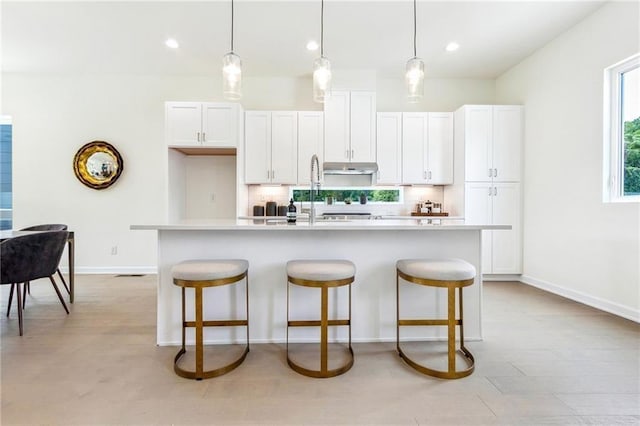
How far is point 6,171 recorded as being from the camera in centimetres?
464

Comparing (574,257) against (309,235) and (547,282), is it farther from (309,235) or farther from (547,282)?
(309,235)

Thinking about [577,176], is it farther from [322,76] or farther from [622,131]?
[322,76]

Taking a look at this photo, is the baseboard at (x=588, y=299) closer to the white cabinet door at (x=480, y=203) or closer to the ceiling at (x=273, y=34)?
the white cabinet door at (x=480, y=203)

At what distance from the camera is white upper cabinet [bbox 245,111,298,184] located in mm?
4418

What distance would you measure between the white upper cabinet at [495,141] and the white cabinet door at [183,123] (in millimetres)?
3696

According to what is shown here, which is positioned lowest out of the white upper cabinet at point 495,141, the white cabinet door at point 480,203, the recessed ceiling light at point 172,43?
the white cabinet door at point 480,203

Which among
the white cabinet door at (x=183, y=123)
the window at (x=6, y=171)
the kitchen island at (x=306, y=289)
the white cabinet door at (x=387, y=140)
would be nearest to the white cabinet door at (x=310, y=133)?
the white cabinet door at (x=387, y=140)

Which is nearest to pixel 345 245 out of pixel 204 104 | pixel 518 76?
pixel 204 104

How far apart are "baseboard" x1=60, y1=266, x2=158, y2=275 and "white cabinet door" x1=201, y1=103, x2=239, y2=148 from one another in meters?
2.14

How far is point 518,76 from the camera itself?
14.0ft

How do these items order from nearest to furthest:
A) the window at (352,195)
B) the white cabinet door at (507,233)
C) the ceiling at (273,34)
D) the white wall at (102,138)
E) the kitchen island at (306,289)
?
1. the kitchen island at (306,289)
2. the ceiling at (273,34)
3. the white cabinet door at (507,233)
4. the white wall at (102,138)
5. the window at (352,195)

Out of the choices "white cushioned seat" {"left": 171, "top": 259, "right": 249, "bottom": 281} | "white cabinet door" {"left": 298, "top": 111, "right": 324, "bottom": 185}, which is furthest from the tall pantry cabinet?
"white cushioned seat" {"left": 171, "top": 259, "right": 249, "bottom": 281}

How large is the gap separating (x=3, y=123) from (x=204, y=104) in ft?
10.6

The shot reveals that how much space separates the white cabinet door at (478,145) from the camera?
4164mm
